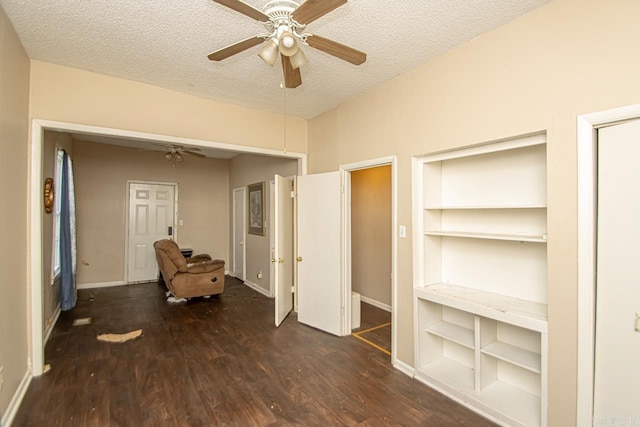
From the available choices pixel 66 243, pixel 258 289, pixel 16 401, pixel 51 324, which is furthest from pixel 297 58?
pixel 258 289

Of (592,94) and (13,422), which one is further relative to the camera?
(13,422)

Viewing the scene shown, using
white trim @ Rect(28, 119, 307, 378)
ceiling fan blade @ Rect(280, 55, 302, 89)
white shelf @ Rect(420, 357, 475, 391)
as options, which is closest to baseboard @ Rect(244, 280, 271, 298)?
white trim @ Rect(28, 119, 307, 378)

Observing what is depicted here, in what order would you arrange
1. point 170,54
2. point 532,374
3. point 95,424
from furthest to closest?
point 170,54, point 532,374, point 95,424

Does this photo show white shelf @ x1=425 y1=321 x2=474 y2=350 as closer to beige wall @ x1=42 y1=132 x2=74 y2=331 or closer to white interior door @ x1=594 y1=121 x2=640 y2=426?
white interior door @ x1=594 y1=121 x2=640 y2=426

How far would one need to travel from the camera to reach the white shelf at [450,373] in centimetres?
240

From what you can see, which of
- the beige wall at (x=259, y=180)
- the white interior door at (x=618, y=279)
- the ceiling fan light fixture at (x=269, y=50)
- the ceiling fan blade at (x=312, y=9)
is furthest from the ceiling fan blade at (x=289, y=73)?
the beige wall at (x=259, y=180)

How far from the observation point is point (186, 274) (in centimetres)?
484

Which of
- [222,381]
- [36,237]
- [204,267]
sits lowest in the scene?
[222,381]

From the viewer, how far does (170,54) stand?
2531 mm

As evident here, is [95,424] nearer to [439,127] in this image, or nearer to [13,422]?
[13,422]

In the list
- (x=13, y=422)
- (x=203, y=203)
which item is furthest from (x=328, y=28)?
(x=203, y=203)

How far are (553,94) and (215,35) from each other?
7.62 ft

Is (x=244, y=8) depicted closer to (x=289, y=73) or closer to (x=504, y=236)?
(x=289, y=73)

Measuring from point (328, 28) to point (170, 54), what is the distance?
53.7 inches
